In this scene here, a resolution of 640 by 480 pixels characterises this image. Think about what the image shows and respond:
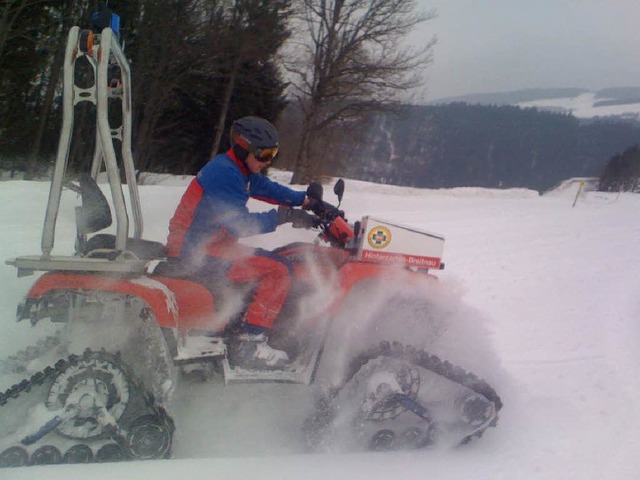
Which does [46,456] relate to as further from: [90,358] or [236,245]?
[236,245]

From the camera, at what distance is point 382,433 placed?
3.47 m

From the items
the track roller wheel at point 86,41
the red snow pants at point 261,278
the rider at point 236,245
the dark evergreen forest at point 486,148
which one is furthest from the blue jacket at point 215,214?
the dark evergreen forest at point 486,148

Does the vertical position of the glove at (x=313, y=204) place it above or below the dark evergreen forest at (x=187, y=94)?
below

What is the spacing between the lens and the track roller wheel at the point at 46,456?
301cm

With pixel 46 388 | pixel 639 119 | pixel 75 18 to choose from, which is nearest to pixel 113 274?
pixel 46 388

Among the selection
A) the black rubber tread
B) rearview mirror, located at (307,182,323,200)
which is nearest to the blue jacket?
rearview mirror, located at (307,182,323,200)

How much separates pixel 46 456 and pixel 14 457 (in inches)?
6.3

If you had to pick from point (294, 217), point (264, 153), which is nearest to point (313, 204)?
point (294, 217)

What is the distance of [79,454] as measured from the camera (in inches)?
122

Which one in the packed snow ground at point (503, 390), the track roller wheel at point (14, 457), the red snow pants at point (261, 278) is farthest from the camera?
the red snow pants at point (261, 278)

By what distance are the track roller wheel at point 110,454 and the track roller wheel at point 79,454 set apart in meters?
0.05

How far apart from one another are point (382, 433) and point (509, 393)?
3.97 ft

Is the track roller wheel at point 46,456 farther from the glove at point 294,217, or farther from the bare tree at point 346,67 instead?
the bare tree at point 346,67

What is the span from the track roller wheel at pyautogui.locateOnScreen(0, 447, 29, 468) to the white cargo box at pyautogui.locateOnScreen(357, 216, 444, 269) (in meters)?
2.34
